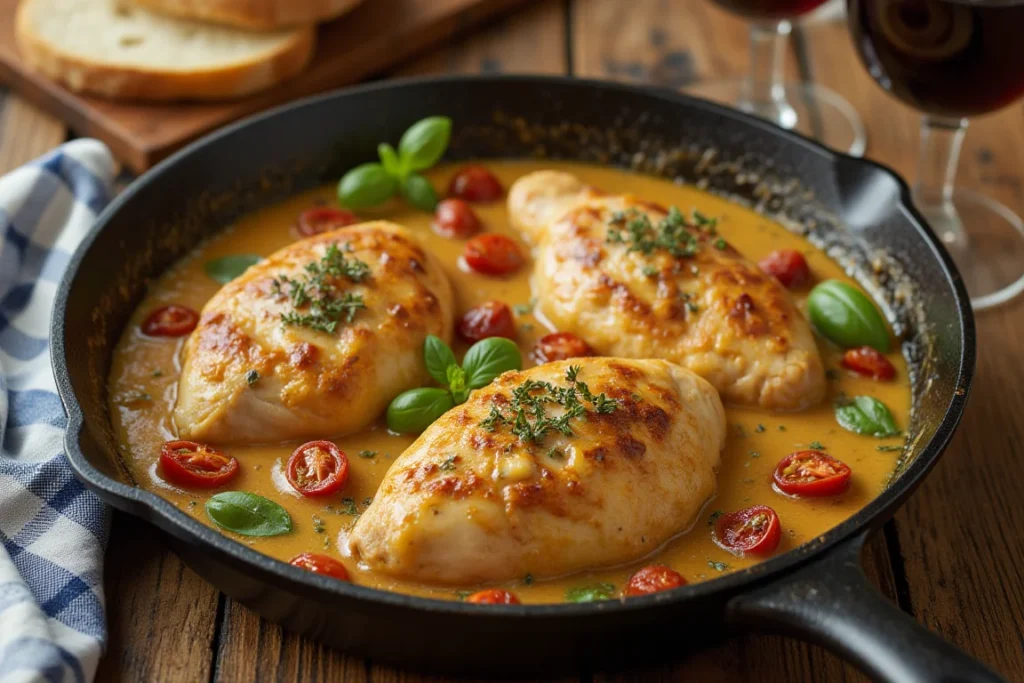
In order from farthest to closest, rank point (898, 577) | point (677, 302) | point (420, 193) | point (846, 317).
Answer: point (420, 193), point (846, 317), point (677, 302), point (898, 577)

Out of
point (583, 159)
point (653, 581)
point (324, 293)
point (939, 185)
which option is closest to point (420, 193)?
point (583, 159)

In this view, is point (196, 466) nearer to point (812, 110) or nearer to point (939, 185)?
point (939, 185)

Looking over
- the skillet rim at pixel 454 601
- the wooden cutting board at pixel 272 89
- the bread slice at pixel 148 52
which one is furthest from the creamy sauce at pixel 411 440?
the bread slice at pixel 148 52

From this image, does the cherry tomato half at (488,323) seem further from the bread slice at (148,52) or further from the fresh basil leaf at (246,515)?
the bread slice at (148,52)

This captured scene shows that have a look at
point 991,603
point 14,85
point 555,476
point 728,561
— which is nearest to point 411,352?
point 555,476

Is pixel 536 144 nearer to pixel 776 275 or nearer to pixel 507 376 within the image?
pixel 776 275
